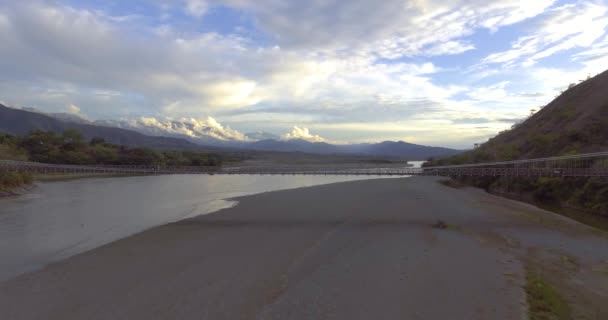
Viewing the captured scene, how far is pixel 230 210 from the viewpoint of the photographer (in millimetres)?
20016

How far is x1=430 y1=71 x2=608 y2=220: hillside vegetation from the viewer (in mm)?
20458

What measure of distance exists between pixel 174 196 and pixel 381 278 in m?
22.8

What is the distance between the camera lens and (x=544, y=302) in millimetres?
6766

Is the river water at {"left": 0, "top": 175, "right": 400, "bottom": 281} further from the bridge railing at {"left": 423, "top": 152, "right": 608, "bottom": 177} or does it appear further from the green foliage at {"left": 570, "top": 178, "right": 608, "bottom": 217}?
the green foliage at {"left": 570, "top": 178, "right": 608, "bottom": 217}

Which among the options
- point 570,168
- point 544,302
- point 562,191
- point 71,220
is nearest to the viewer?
point 544,302

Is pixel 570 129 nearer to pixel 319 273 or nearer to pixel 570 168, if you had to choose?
pixel 570 168

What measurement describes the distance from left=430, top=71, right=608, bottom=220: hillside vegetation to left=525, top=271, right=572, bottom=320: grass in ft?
42.3

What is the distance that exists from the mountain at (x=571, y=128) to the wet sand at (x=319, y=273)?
18.9 m

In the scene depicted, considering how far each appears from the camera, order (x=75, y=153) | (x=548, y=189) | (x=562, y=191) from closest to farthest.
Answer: (x=562, y=191), (x=548, y=189), (x=75, y=153)

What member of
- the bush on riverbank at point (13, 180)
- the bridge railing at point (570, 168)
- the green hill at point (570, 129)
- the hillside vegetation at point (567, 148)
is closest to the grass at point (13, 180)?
the bush on riverbank at point (13, 180)

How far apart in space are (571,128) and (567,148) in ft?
15.4

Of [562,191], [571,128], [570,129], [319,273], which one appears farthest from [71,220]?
[571,128]

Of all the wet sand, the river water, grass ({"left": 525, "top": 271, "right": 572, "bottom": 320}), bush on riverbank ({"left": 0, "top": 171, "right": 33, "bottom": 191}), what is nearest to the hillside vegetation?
the wet sand

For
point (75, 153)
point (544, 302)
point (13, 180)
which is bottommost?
point (544, 302)
